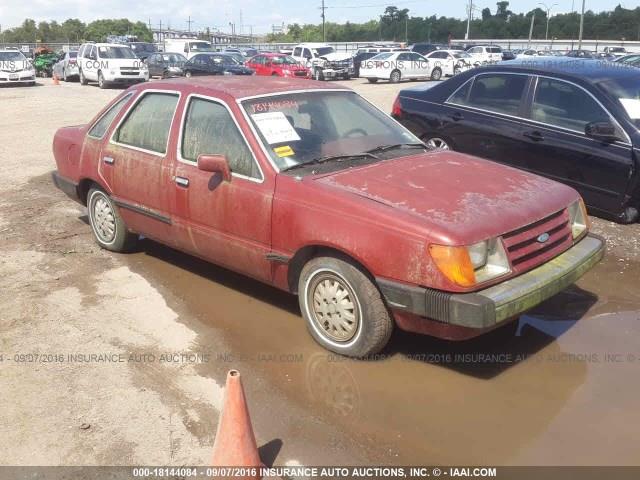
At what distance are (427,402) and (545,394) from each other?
70 cm

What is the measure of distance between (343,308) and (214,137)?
1.67m

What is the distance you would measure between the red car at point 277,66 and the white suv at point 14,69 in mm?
9649

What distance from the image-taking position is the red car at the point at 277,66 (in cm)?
2811

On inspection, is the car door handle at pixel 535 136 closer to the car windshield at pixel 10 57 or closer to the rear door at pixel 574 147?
the rear door at pixel 574 147

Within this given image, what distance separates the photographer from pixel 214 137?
4.63 m

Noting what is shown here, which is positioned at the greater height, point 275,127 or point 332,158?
point 275,127

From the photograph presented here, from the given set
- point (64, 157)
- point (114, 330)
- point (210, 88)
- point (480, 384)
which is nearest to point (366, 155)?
point (210, 88)

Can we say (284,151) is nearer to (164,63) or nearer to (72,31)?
(164,63)

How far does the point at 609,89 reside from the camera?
6.43 meters

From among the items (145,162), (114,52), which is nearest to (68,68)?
(114,52)

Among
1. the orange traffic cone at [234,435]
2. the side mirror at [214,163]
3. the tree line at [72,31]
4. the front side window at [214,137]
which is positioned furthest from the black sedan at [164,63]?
the tree line at [72,31]

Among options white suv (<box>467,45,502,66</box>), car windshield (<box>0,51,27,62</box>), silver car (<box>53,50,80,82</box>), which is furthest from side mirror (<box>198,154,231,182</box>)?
white suv (<box>467,45,502,66</box>)

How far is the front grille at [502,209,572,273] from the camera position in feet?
11.9

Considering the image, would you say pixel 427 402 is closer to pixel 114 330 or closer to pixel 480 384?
pixel 480 384
